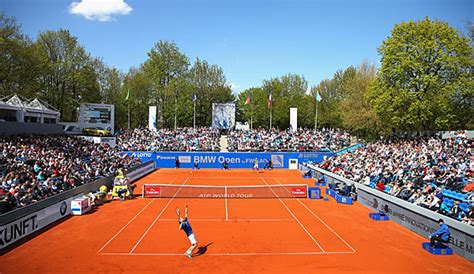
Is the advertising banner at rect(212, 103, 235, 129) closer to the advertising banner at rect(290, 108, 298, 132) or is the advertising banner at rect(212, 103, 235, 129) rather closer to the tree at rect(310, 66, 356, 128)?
the advertising banner at rect(290, 108, 298, 132)

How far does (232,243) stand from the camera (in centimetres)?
1527

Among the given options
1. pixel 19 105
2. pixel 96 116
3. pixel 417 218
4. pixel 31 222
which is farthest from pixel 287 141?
pixel 31 222

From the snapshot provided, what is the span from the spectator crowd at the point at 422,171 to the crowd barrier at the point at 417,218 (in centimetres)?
60

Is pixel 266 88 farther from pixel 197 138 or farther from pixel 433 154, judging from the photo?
pixel 433 154

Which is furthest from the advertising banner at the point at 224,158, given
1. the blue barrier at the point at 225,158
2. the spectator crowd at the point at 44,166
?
the spectator crowd at the point at 44,166

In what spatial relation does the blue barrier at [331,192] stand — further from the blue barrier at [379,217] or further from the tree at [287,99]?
the tree at [287,99]

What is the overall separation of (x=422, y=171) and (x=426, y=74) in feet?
47.7

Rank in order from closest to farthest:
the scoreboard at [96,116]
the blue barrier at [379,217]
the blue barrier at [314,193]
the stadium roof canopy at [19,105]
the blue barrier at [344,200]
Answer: the blue barrier at [379,217] → the blue barrier at [344,200] → the blue barrier at [314,193] → the stadium roof canopy at [19,105] → the scoreboard at [96,116]

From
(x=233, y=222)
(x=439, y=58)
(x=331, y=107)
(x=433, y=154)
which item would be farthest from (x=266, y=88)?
(x=233, y=222)

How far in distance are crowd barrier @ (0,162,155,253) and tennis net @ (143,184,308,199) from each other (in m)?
4.84

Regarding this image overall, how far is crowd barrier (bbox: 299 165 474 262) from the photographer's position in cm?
1374

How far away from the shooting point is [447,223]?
49.3 feet

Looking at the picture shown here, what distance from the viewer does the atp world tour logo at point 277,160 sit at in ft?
149

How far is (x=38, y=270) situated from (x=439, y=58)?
35.5m
